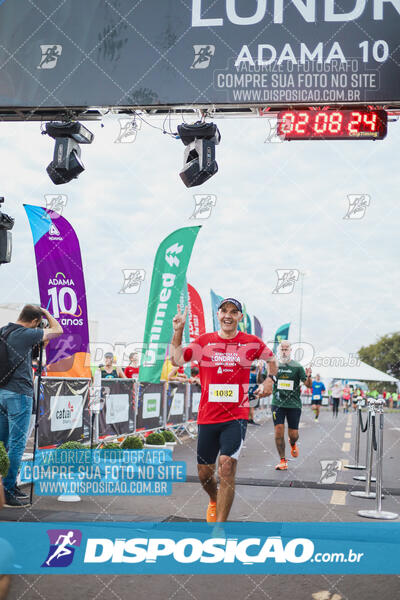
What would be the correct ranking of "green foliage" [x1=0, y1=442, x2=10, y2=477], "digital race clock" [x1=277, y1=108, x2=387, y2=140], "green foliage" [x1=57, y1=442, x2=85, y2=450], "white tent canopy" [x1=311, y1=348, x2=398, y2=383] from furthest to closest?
"white tent canopy" [x1=311, y1=348, x2=398, y2=383] < "green foliage" [x1=57, y1=442, x2=85, y2=450] < "digital race clock" [x1=277, y1=108, x2=387, y2=140] < "green foliage" [x1=0, y1=442, x2=10, y2=477]

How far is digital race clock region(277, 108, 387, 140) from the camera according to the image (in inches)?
304

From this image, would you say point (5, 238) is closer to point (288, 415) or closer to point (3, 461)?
point (3, 461)

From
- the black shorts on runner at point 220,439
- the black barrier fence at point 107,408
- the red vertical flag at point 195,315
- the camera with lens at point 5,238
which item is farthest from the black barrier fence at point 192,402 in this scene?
the black shorts on runner at point 220,439

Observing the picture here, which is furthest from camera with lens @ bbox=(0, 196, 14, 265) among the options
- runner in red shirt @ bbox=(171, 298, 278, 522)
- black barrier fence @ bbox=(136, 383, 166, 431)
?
black barrier fence @ bbox=(136, 383, 166, 431)

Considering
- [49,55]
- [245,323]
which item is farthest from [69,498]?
[245,323]

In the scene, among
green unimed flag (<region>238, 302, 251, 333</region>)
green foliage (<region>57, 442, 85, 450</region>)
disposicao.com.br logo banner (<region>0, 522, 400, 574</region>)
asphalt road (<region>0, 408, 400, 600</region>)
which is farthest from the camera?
green unimed flag (<region>238, 302, 251, 333</region>)

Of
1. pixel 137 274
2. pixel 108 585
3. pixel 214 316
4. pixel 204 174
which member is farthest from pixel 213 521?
pixel 214 316

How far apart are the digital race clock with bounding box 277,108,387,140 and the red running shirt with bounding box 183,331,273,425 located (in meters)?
3.24

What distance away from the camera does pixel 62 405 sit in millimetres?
8781

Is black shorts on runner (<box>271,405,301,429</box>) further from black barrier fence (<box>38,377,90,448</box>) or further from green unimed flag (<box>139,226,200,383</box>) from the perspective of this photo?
black barrier fence (<box>38,377,90,448</box>)

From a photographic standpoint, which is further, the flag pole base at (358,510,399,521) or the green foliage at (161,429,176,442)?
the green foliage at (161,429,176,442)

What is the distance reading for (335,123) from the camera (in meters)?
7.75

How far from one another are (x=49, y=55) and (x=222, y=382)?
4884 mm

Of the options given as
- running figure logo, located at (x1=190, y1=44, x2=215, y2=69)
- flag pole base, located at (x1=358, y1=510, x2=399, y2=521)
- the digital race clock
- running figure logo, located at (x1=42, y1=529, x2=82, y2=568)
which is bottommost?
flag pole base, located at (x1=358, y1=510, x2=399, y2=521)
